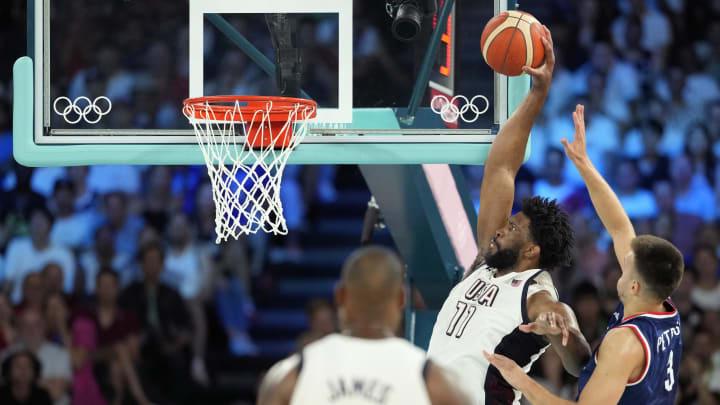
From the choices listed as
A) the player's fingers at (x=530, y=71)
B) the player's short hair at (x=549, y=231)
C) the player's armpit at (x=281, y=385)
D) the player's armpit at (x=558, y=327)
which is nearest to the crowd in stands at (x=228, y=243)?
the player's short hair at (x=549, y=231)

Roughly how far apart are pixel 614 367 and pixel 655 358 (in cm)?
18

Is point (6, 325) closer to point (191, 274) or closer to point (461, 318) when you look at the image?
point (191, 274)

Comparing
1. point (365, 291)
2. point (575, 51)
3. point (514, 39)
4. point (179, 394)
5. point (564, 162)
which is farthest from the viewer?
point (575, 51)

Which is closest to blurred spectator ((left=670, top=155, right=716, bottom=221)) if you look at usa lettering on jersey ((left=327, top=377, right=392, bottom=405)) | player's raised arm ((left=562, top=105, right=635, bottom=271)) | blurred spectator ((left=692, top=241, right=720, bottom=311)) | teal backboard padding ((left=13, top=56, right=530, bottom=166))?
blurred spectator ((left=692, top=241, right=720, bottom=311))

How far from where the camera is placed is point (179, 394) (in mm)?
7191

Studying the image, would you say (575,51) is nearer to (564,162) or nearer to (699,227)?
(564,162)

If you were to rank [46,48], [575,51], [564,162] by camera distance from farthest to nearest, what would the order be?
[575,51], [564,162], [46,48]

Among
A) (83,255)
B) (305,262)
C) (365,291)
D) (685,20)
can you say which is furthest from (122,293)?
(685,20)

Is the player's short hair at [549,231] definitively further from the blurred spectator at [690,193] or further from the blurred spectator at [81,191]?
the blurred spectator at [81,191]

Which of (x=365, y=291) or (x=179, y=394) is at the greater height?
(x=365, y=291)

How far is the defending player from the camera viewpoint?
334cm

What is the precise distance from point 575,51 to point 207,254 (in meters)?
3.72

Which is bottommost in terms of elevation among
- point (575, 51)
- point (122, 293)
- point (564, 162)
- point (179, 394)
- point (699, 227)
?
point (179, 394)

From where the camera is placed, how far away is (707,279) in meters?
7.11
